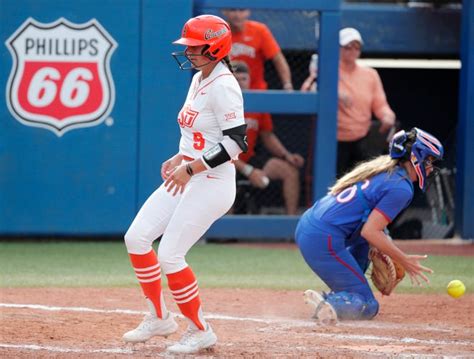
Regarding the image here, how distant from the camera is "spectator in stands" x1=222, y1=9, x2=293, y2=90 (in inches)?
381

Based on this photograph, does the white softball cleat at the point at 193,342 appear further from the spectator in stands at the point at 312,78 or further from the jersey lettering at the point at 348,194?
the spectator in stands at the point at 312,78

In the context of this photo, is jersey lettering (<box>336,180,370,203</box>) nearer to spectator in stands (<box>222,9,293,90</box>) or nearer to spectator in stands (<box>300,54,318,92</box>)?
spectator in stands (<box>222,9,293,90</box>)

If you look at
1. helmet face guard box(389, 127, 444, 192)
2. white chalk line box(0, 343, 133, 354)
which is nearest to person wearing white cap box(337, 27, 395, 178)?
helmet face guard box(389, 127, 444, 192)

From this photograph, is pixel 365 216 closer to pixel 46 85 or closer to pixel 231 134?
pixel 231 134

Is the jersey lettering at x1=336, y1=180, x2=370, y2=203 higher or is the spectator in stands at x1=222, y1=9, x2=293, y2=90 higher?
the spectator in stands at x1=222, y1=9, x2=293, y2=90

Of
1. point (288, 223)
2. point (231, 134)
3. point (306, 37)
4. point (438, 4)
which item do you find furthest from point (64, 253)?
point (438, 4)

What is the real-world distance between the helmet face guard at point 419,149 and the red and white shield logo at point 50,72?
14.0ft

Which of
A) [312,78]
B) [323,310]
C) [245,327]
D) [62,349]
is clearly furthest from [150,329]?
[312,78]

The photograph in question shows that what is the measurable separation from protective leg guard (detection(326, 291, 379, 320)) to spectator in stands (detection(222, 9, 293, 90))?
154 inches

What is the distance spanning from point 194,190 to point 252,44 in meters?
4.83

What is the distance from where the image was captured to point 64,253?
29.7 feet

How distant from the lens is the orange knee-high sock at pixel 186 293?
5055mm

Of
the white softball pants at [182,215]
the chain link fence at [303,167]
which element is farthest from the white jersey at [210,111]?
the chain link fence at [303,167]

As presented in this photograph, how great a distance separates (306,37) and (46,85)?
2.83 m
